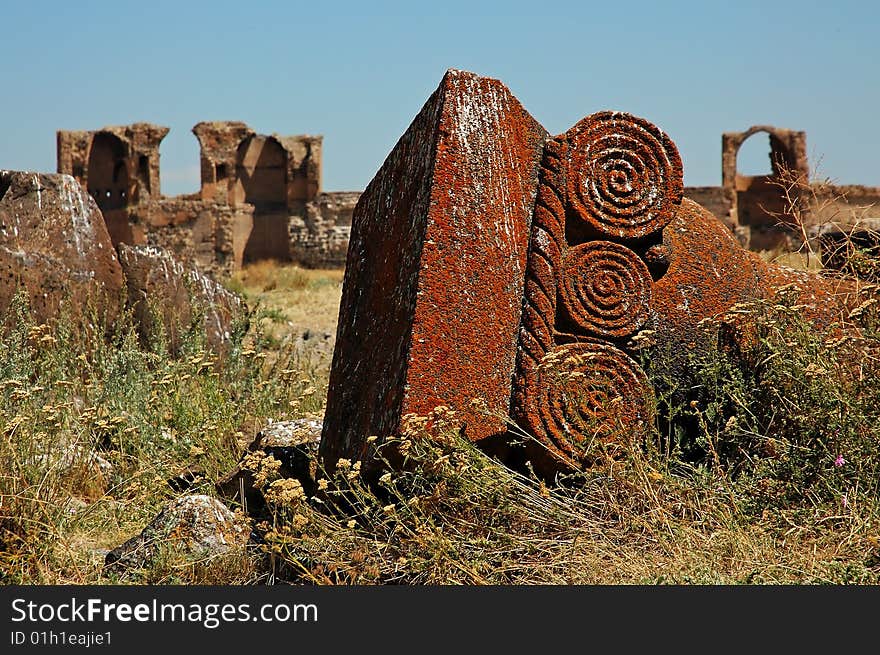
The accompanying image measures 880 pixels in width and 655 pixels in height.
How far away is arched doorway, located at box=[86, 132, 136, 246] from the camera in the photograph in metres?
30.2

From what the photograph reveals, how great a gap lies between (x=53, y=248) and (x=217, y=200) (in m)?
22.4

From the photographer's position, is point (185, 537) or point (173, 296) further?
point (173, 296)

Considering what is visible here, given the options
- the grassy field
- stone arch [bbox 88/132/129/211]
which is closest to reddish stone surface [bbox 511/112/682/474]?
the grassy field

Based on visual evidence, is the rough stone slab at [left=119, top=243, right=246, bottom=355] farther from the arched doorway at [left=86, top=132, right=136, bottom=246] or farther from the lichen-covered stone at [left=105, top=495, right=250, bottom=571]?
the arched doorway at [left=86, top=132, right=136, bottom=246]

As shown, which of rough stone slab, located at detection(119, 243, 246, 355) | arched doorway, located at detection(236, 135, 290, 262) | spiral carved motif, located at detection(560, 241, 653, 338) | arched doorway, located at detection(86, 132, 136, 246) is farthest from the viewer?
arched doorway, located at detection(236, 135, 290, 262)

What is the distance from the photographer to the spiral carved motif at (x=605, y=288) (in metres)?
4.07

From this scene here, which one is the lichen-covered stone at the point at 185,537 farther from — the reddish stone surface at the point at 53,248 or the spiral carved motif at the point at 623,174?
the reddish stone surface at the point at 53,248

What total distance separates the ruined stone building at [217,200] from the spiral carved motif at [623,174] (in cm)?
2497

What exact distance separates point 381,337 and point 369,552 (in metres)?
0.95

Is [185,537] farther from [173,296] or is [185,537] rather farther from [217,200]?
[217,200]

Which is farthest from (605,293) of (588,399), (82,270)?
(82,270)

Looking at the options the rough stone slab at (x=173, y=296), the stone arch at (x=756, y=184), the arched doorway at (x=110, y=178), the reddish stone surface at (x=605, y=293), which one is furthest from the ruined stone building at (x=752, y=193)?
the reddish stone surface at (x=605, y=293)

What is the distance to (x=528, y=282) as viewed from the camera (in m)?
4.05

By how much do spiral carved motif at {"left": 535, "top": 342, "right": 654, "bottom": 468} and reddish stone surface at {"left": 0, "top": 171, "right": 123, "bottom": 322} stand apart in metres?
4.44
